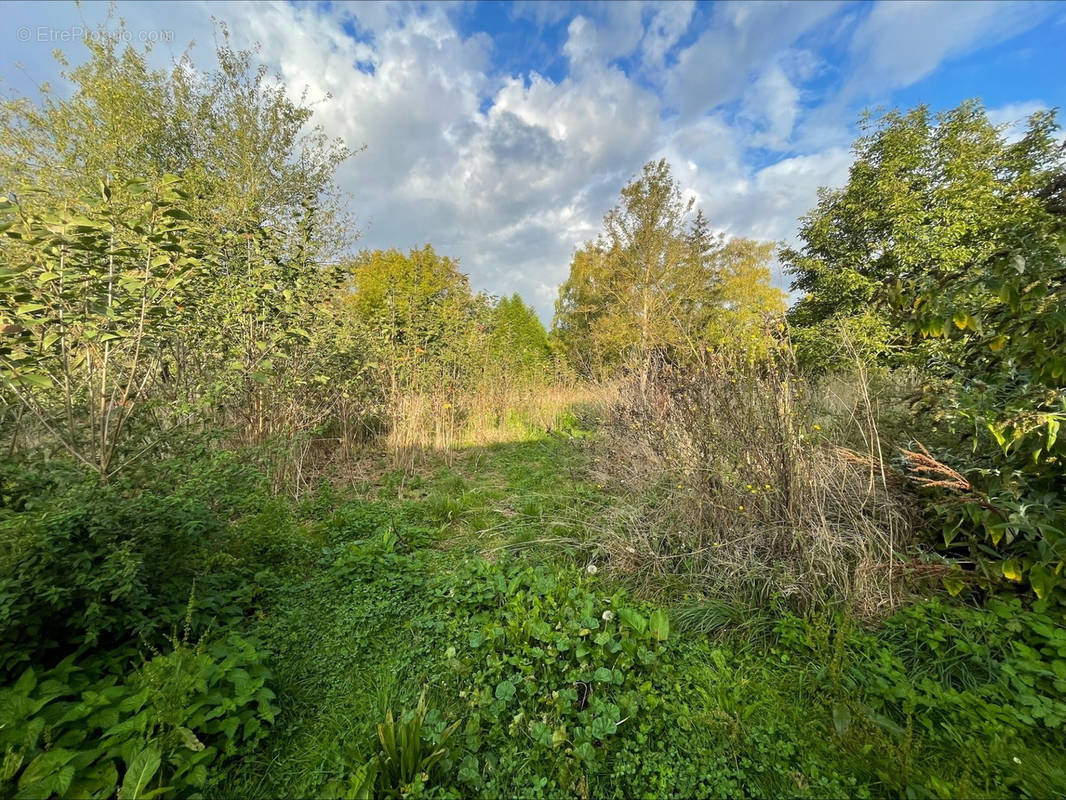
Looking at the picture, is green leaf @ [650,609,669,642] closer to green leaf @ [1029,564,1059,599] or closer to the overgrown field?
the overgrown field

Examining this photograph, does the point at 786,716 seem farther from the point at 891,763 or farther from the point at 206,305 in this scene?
the point at 206,305

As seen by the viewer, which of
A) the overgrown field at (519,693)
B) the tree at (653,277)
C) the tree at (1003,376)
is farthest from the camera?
the tree at (653,277)

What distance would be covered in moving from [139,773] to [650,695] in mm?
1633

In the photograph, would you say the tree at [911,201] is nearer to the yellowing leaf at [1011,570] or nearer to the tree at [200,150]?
the yellowing leaf at [1011,570]

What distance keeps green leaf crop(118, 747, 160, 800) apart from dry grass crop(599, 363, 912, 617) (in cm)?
206

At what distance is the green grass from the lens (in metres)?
1.26

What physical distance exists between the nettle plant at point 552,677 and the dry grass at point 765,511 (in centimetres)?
53

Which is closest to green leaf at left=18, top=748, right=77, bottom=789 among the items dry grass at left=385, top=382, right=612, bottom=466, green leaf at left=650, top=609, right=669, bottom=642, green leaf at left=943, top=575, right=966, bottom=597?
green leaf at left=650, top=609, right=669, bottom=642

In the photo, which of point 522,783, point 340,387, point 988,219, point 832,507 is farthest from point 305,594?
point 988,219

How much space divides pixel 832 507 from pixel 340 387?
4746mm

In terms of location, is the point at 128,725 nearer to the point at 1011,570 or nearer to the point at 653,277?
the point at 1011,570

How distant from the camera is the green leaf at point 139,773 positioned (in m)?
1.04

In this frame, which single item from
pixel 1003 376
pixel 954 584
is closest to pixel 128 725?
pixel 954 584

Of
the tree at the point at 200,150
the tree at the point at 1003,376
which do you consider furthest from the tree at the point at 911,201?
the tree at the point at 200,150
